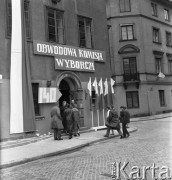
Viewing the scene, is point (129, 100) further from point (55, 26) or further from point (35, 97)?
point (35, 97)

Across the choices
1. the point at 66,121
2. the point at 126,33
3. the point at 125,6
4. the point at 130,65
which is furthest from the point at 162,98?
the point at 66,121

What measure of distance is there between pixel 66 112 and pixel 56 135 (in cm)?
137

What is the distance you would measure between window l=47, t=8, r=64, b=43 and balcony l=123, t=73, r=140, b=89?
14.7 m

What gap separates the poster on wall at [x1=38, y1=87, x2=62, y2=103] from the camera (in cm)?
1424

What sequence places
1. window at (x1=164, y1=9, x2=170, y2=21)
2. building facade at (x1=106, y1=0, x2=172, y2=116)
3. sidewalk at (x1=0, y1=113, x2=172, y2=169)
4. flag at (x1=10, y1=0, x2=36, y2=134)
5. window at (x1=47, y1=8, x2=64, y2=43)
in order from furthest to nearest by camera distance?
window at (x1=164, y1=9, x2=170, y2=21) < building facade at (x1=106, y1=0, x2=172, y2=116) < window at (x1=47, y1=8, x2=64, y2=43) < flag at (x1=10, y1=0, x2=36, y2=134) < sidewalk at (x1=0, y1=113, x2=172, y2=169)

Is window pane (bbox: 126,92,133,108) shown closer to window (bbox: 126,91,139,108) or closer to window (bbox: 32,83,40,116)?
window (bbox: 126,91,139,108)

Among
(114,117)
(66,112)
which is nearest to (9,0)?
(66,112)

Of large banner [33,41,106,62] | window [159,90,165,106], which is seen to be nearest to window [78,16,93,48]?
large banner [33,41,106,62]

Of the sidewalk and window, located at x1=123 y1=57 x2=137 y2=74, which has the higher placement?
window, located at x1=123 y1=57 x2=137 y2=74

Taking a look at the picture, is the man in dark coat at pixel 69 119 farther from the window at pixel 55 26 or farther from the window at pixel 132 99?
the window at pixel 132 99

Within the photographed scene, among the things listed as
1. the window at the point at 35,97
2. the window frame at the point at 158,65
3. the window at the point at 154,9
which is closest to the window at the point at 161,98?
the window frame at the point at 158,65

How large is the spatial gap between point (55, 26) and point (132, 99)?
16.5 m

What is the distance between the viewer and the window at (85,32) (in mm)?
17062

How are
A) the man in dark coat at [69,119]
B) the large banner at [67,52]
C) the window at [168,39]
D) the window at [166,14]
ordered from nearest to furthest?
1. the man in dark coat at [69,119]
2. the large banner at [67,52]
3. the window at [168,39]
4. the window at [166,14]
